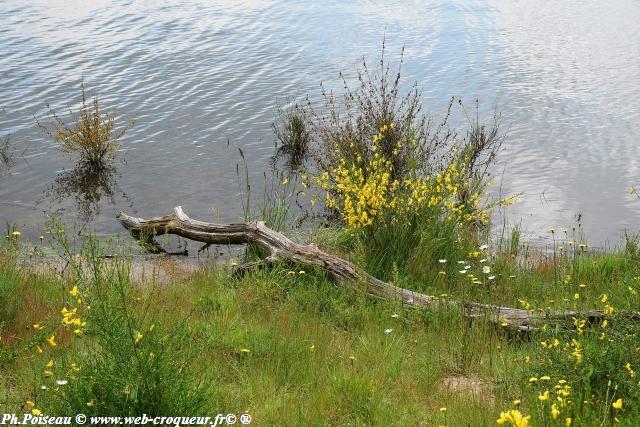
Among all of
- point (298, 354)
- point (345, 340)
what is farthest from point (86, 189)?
point (298, 354)

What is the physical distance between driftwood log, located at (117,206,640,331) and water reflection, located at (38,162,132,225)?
166 centimetres

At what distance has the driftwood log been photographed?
6.27 metres

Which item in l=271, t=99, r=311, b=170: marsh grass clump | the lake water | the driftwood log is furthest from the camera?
l=271, t=99, r=311, b=170: marsh grass clump

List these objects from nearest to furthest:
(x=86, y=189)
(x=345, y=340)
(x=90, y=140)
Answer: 1. (x=345, y=340)
2. (x=86, y=189)
3. (x=90, y=140)

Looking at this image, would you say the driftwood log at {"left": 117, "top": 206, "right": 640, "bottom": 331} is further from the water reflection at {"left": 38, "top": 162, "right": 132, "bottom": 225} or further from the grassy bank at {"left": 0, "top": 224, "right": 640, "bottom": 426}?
the water reflection at {"left": 38, "top": 162, "right": 132, "bottom": 225}

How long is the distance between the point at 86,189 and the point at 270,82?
6532mm

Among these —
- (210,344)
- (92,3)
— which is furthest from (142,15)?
(210,344)

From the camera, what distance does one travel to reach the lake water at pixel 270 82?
482 inches

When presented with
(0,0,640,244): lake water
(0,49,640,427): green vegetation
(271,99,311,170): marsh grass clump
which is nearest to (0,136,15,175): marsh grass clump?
(0,0,640,244): lake water

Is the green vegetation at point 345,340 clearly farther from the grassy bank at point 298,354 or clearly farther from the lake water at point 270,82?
the lake water at point 270,82

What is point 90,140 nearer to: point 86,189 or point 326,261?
point 86,189

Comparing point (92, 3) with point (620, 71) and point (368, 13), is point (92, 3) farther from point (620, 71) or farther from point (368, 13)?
point (620, 71)

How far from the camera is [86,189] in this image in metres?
12.3

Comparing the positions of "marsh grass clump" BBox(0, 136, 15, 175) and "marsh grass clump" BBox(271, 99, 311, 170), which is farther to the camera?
"marsh grass clump" BBox(271, 99, 311, 170)
